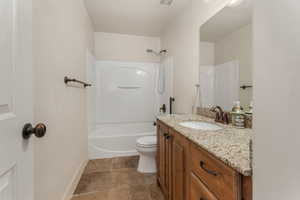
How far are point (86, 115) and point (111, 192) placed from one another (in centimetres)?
129

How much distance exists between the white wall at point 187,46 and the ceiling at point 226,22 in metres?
0.08

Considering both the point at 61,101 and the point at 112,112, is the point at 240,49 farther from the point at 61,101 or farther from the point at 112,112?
the point at 112,112

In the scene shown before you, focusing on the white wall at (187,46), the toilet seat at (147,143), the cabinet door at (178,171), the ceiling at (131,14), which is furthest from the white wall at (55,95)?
the white wall at (187,46)

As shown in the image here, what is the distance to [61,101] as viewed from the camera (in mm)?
1354

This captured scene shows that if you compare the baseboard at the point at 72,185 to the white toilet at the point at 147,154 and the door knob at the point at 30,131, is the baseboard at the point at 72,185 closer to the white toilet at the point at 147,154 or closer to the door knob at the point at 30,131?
the white toilet at the point at 147,154

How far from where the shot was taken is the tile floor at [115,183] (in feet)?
5.14

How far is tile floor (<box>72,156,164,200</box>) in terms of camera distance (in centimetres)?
157

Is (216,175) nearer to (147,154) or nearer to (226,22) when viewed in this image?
(226,22)

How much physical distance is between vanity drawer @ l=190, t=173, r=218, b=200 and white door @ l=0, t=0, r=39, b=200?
82cm

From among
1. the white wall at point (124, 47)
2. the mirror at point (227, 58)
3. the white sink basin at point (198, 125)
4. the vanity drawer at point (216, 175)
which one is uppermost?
the white wall at point (124, 47)

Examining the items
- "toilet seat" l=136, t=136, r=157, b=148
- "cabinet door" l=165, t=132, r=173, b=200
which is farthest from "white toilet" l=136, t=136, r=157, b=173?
"cabinet door" l=165, t=132, r=173, b=200

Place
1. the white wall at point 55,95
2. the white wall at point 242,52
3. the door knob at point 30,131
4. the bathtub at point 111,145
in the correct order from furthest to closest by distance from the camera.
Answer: the bathtub at point 111,145 → the white wall at point 242,52 → the white wall at point 55,95 → the door knob at point 30,131

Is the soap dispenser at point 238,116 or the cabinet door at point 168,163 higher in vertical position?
the soap dispenser at point 238,116

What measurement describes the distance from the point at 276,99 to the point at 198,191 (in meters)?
0.67
